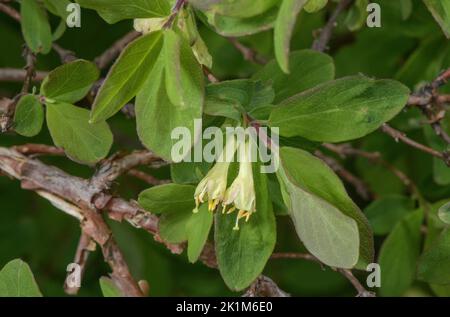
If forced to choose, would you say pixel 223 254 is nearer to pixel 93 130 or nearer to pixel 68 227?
pixel 93 130

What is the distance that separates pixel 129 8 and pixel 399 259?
52 cm

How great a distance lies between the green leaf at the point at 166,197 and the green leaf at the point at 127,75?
89 millimetres

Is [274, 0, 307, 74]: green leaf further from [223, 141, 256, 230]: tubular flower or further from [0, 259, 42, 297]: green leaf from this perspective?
[0, 259, 42, 297]: green leaf

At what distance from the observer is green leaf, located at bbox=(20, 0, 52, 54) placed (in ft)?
2.74

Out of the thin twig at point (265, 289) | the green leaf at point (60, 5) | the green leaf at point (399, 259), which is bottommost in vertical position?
the green leaf at point (399, 259)

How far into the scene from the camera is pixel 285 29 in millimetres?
559

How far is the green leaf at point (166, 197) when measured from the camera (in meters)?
0.71

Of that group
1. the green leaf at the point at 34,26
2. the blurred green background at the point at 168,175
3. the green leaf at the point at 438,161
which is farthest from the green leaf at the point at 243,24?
the blurred green background at the point at 168,175

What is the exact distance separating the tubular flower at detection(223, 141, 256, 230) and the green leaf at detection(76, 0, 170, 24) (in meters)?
0.14

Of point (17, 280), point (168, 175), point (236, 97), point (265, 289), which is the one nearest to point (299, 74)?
point (236, 97)

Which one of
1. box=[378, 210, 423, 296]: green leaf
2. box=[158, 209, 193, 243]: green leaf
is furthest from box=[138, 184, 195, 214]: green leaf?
box=[378, 210, 423, 296]: green leaf

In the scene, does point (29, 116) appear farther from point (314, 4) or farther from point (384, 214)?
point (384, 214)

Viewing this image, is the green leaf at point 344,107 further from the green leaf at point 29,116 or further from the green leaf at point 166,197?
the green leaf at point 29,116

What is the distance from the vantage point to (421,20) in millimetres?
1092
